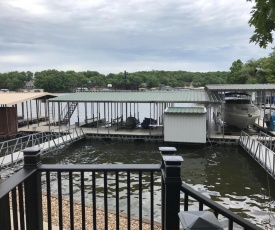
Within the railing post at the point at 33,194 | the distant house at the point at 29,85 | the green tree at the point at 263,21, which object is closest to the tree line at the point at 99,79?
the distant house at the point at 29,85

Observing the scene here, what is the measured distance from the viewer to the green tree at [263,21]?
9.44 ft

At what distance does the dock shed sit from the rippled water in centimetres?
84

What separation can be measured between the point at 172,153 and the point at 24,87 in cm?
11258

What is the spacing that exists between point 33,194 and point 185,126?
1833cm

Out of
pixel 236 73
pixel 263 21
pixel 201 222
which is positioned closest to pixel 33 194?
pixel 201 222

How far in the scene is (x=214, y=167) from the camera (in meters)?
16.1

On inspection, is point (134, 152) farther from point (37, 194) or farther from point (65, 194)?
point (37, 194)

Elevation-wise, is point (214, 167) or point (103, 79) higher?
point (103, 79)

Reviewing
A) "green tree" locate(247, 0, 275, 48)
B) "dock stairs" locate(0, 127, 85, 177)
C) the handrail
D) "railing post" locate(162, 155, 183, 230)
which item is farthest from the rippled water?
the handrail

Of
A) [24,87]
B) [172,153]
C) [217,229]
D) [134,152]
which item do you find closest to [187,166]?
[134,152]

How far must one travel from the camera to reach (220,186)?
12977 mm

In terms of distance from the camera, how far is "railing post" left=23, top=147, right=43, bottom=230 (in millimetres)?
2803

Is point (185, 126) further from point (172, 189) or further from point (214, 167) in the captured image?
point (172, 189)

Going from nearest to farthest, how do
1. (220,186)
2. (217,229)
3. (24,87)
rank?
(217,229) < (220,186) < (24,87)
